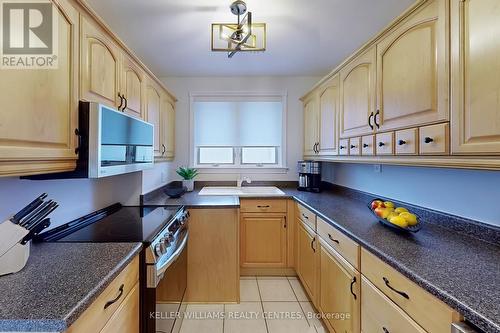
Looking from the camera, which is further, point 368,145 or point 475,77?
point 368,145

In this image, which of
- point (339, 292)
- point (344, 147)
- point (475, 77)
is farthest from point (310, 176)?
point (475, 77)

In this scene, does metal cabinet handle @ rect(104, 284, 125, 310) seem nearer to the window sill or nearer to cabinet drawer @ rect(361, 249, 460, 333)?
cabinet drawer @ rect(361, 249, 460, 333)

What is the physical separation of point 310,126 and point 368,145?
132cm

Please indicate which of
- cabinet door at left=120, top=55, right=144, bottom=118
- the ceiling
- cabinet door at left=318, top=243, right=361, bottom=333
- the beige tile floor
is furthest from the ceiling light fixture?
the beige tile floor

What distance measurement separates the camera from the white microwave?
1.19 meters

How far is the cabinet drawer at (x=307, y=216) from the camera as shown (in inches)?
80.0

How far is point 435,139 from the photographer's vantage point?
1143 mm

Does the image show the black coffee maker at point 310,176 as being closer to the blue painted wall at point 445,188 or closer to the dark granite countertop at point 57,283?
the blue painted wall at point 445,188

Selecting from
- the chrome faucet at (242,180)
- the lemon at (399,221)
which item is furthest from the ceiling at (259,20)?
the lemon at (399,221)

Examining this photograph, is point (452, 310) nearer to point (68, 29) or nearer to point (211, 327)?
point (211, 327)

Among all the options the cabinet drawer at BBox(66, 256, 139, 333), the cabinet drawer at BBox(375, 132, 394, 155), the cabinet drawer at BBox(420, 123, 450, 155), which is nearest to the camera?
the cabinet drawer at BBox(66, 256, 139, 333)

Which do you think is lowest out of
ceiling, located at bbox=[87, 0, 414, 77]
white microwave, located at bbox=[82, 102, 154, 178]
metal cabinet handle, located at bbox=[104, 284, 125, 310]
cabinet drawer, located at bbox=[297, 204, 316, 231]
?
metal cabinet handle, located at bbox=[104, 284, 125, 310]

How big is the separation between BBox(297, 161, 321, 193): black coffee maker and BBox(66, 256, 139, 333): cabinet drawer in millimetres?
2157

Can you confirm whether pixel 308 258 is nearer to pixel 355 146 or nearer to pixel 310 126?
pixel 355 146
